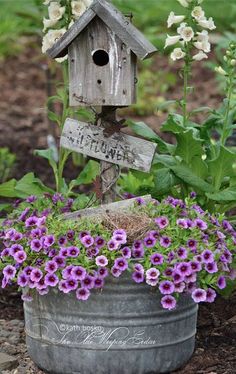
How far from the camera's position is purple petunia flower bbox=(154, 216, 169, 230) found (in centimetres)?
311

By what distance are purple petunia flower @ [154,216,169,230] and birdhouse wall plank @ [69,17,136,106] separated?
1.55 feet

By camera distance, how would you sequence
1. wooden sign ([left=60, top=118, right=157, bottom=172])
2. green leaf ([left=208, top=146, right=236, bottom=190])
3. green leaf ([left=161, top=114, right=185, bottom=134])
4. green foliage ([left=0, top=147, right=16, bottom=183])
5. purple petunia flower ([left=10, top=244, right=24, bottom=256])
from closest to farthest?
purple petunia flower ([left=10, top=244, right=24, bottom=256]), wooden sign ([left=60, top=118, right=157, bottom=172]), green leaf ([left=208, top=146, right=236, bottom=190]), green leaf ([left=161, top=114, right=185, bottom=134]), green foliage ([left=0, top=147, right=16, bottom=183])

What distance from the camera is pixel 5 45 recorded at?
953 cm

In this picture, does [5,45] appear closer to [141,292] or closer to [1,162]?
[1,162]

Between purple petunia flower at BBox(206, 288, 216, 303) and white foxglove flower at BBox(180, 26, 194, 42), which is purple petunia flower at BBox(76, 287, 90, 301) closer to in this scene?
purple petunia flower at BBox(206, 288, 216, 303)

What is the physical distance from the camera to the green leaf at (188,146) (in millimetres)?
3510

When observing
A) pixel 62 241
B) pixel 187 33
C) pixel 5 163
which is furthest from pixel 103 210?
pixel 5 163

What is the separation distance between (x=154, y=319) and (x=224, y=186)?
0.99 metres

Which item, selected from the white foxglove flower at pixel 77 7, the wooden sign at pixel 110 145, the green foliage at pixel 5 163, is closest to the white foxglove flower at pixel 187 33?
the white foxglove flower at pixel 77 7

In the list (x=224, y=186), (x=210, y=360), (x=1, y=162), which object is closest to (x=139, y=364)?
(x=210, y=360)

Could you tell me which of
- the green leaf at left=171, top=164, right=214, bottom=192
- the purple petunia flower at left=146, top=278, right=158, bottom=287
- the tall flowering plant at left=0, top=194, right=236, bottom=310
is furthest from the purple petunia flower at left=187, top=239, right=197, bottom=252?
Result: the green leaf at left=171, top=164, right=214, bottom=192

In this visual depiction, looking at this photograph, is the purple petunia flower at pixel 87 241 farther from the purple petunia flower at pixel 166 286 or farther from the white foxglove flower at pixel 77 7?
the white foxglove flower at pixel 77 7

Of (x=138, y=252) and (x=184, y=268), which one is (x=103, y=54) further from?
(x=184, y=268)

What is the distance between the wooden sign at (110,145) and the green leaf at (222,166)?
41 cm
